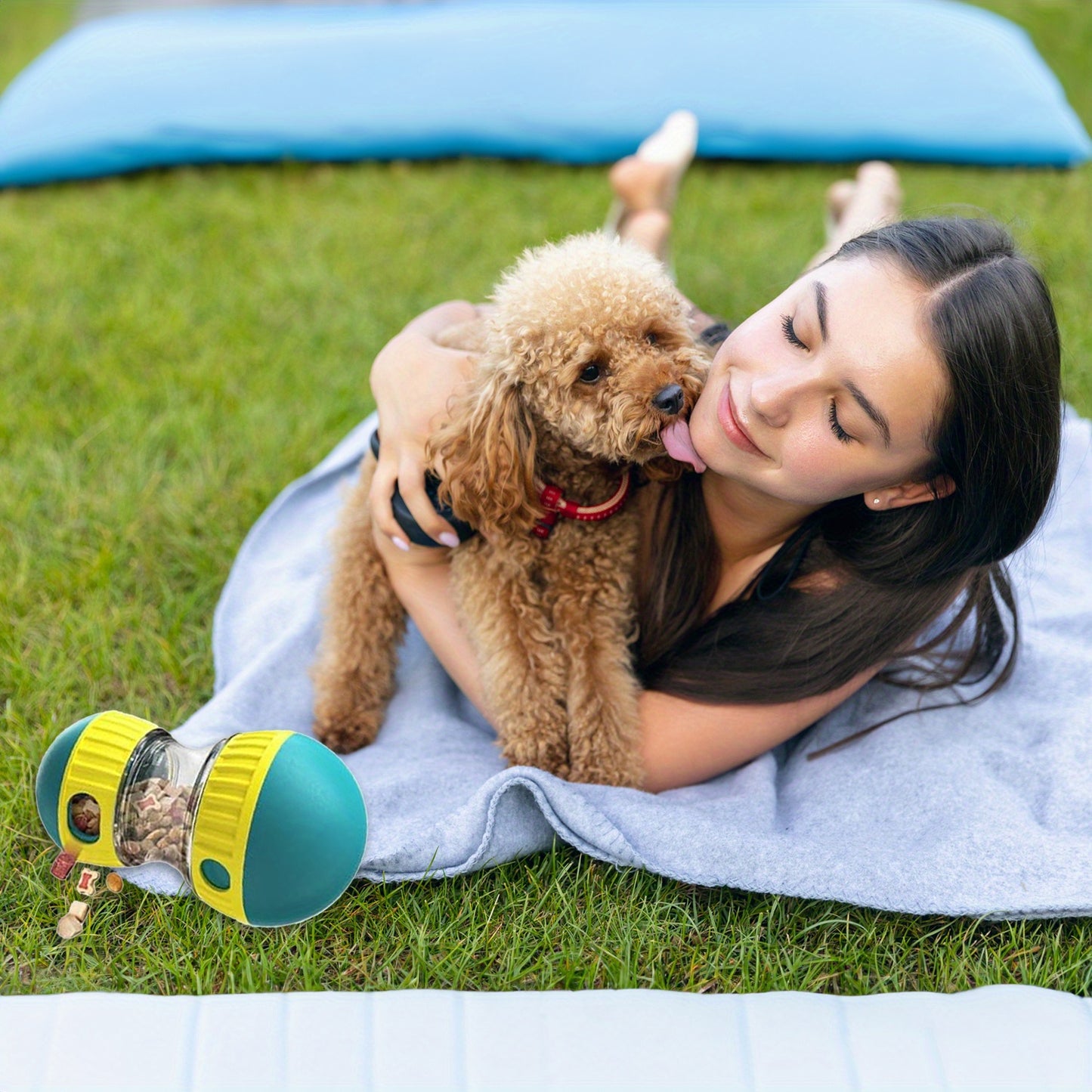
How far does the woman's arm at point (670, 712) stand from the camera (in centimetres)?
194

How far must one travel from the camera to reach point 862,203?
3242mm

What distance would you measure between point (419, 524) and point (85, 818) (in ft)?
2.37

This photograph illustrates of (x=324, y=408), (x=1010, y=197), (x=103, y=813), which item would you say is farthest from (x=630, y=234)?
(x=1010, y=197)

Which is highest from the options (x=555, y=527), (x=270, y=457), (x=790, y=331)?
(x=790, y=331)

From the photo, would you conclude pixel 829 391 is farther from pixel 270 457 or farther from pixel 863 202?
pixel 863 202

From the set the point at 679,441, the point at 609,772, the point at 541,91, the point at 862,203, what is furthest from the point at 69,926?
the point at 541,91

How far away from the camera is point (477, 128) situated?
4.41m

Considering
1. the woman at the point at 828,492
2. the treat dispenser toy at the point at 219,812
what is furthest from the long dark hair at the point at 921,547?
the treat dispenser toy at the point at 219,812

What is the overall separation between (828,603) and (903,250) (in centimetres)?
63

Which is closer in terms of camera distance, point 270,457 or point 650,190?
point 270,457

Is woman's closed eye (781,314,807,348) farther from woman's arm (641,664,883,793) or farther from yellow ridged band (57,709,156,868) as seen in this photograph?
yellow ridged band (57,709,156,868)

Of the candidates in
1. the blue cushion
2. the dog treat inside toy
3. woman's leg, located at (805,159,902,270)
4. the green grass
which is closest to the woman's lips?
the green grass

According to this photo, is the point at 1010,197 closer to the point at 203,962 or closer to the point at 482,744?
the point at 482,744

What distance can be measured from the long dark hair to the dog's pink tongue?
0.79ft
